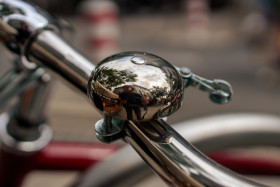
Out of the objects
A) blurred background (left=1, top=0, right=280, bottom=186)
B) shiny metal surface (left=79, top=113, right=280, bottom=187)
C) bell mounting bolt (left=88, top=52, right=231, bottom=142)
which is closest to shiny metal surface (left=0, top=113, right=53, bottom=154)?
shiny metal surface (left=79, top=113, right=280, bottom=187)

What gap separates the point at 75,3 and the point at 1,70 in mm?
9693

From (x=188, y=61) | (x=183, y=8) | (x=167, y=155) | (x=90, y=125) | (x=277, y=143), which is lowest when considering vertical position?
(x=183, y=8)

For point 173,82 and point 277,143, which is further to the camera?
point 277,143

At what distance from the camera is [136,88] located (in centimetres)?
42

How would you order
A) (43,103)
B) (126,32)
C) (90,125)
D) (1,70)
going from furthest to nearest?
1. (126,32)
2. (1,70)
3. (90,125)
4. (43,103)

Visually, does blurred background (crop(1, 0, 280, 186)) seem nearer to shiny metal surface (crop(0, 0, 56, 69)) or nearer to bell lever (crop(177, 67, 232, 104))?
shiny metal surface (crop(0, 0, 56, 69))

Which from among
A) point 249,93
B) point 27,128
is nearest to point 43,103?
point 27,128

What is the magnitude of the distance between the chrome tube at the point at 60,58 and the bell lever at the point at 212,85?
13 centimetres

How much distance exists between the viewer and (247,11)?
527 inches

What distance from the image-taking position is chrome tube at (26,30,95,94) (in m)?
0.55

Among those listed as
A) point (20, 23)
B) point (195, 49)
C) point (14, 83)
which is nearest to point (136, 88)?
point (20, 23)

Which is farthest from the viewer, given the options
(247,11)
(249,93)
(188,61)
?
(247,11)

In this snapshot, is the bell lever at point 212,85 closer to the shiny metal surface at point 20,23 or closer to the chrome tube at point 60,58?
the chrome tube at point 60,58

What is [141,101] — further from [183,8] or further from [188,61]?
[183,8]
